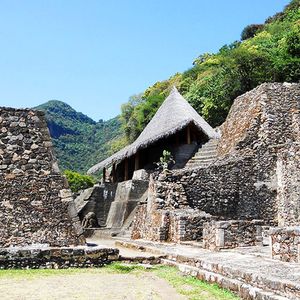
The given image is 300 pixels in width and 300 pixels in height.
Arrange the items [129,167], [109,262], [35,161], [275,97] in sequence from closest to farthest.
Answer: [109,262] < [35,161] < [275,97] < [129,167]

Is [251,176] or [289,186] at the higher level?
[251,176]

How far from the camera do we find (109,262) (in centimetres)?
849

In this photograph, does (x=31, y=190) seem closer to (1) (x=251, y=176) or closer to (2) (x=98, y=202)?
(1) (x=251, y=176)

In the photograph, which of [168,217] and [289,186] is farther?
[289,186]

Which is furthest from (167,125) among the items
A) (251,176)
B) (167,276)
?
(167,276)

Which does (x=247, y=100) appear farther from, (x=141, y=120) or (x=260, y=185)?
(x=141, y=120)

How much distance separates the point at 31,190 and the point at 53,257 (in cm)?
158

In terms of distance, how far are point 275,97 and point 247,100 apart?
1131mm

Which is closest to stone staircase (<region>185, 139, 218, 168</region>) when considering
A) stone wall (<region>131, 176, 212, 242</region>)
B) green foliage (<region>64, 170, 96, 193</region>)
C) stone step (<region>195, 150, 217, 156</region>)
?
stone step (<region>195, 150, 217, 156</region>)

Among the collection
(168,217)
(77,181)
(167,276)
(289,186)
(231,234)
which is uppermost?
(77,181)

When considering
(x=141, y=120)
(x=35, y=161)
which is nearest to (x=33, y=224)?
(x=35, y=161)

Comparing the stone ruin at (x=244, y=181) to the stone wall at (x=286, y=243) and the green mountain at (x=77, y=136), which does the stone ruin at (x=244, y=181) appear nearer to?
the stone wall at (x=286, y=243)

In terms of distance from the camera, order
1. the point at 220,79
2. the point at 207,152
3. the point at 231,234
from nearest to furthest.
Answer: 1. the point at 231,234
2. the point at 207,152
3. the point at 220,79

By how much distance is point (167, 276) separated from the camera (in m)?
7.33
